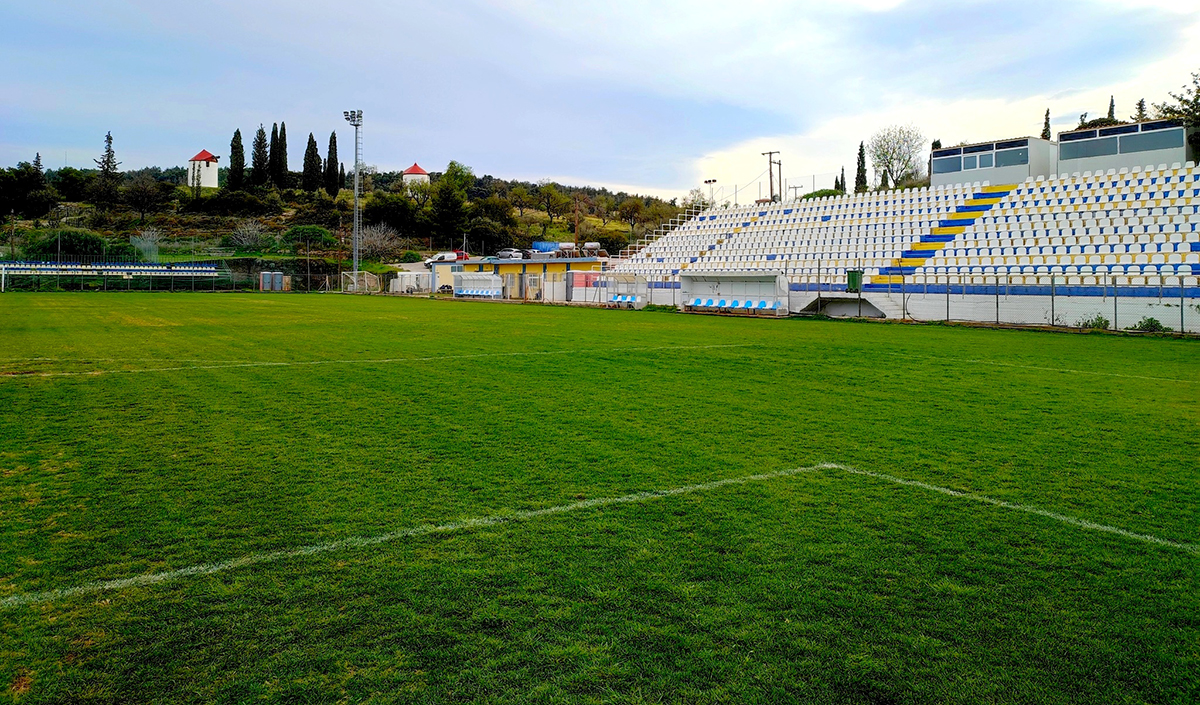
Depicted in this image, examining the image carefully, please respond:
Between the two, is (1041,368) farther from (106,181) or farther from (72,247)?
(106,181)

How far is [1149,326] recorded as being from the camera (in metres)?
21.5

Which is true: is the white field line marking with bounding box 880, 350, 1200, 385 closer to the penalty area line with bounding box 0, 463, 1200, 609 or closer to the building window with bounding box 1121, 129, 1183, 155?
the penalty area line with bounding box 0, 463, 1200, 609

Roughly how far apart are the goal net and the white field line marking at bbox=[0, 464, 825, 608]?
170 ft

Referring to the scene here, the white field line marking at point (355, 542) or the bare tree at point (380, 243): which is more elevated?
the bare tree at point (380, 243)

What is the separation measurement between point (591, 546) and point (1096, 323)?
23668 millimetres

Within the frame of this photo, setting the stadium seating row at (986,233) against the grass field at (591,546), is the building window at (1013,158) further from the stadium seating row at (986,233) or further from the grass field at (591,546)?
the grass field at (591,546)

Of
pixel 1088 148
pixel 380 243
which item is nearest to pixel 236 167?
pixel 380 243

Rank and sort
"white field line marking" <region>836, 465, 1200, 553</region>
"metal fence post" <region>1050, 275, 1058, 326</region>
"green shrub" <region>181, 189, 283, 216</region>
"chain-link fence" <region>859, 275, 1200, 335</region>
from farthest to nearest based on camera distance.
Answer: "green shrub" <region>181, 189, 283, 216</region> < "metal fence post" <region>1050, 275, 1058, 326</region> < "chain-link fence" <region>859, 275, 1200, 335</region> < "white field line marking" <region>836, 465, 1200, 553</region>

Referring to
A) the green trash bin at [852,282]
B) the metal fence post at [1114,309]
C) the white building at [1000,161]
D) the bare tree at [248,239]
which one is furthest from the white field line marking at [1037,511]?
the bare tree at [248,239]

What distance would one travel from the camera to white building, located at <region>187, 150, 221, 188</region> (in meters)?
111

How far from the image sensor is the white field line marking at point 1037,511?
4148 mm

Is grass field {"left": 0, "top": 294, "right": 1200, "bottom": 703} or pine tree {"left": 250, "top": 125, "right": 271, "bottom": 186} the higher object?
pine tree {"left": 250, "top": 125, "right": 271, "bottom": 186}

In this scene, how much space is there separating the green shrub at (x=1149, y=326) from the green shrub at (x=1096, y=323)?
0.61 meters

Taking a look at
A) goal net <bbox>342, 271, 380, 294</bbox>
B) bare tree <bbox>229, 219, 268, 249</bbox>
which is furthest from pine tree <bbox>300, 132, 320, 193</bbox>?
goal net <bbox>342, 271, 380, 294</bbox>
